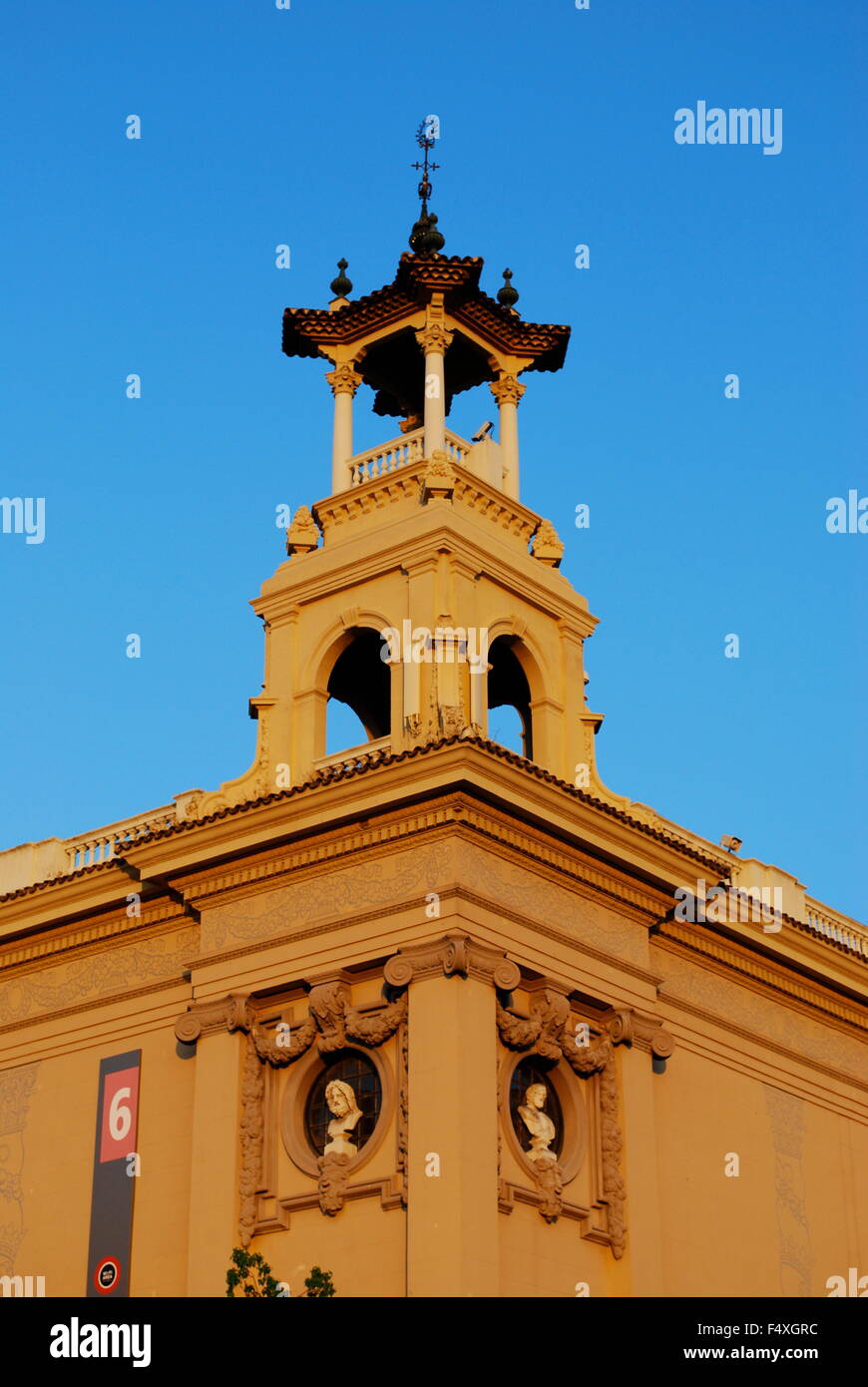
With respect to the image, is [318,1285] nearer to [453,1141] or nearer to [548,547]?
[453,1141]

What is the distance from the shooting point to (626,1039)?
86.8 feet

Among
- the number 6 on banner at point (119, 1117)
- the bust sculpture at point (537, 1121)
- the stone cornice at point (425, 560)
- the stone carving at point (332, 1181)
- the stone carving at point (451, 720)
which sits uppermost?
the stone cornice at point (425, 560)

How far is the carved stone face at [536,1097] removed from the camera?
2523 cm

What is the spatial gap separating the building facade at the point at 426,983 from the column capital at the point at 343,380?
6 cm

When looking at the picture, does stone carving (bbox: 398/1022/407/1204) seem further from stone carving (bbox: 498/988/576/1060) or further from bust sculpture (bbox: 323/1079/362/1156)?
stone carving (bbox: 498/988/576/1060)

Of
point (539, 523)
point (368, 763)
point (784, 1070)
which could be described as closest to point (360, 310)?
point (539, 523)

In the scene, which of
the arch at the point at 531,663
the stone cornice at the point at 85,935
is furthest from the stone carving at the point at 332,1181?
the arch at the point at 531,663

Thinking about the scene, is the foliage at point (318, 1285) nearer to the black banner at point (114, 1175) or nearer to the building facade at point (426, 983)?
the building facade at point (426, 983)

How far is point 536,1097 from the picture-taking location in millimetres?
25250

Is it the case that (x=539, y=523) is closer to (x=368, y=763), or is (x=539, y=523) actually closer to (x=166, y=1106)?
(x=368, y=763)

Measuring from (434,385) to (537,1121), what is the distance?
11.4 meters

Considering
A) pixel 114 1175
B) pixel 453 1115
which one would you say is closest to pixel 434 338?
pixel 453 1115

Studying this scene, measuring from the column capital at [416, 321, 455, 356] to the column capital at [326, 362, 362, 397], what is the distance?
4.70 feet

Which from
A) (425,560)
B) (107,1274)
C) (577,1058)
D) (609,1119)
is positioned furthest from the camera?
(425,560)
